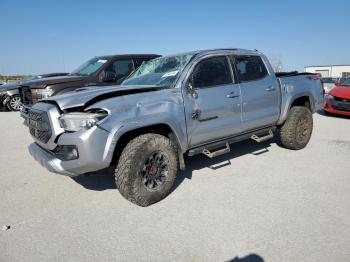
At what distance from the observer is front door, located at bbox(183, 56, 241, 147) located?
388 centimetres

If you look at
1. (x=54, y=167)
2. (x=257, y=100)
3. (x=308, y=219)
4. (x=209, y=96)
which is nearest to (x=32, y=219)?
(x=54, y=167)

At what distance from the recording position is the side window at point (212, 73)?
Answer: 160 inches

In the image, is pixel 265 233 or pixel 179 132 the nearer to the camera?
pixel 265 233

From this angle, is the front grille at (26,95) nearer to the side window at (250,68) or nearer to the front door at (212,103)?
the front door at (212,103)

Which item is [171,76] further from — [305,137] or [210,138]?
[305,137]

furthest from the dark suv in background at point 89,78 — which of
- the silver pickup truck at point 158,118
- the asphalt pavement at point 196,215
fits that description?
the silver pickup truck at point 158,118

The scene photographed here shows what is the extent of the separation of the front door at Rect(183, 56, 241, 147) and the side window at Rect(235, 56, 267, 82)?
24cm

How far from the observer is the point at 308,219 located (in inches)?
122

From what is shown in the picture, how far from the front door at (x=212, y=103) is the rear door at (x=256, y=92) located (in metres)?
0.19

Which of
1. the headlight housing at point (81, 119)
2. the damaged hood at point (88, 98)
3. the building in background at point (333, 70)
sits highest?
the damaged hood at point (88, 98)

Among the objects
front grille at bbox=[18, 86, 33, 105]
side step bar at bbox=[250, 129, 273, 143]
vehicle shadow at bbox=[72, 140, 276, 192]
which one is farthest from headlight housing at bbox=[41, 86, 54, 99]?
side step bar at bbox=[250, 129, 273, 143]

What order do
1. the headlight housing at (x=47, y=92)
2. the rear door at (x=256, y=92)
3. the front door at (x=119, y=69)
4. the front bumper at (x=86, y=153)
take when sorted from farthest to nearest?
the front door at (x=119, y=69) → the headlight housing at (x=47, y=92) → the rear door at (x=256, y=92) → the front bumper at (x=86, y=153)

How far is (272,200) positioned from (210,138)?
1142mm

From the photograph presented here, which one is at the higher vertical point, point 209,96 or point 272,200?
point 209,96
